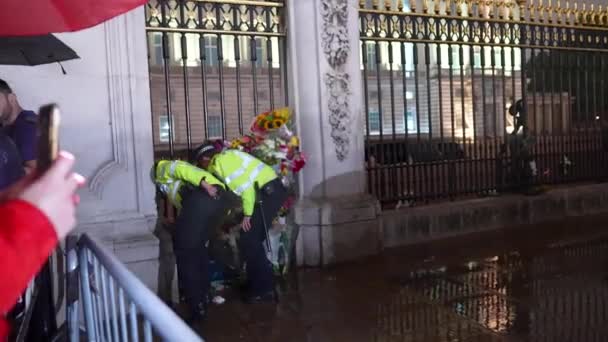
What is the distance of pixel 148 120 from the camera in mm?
5465

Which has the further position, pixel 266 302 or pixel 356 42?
pixel 356 42

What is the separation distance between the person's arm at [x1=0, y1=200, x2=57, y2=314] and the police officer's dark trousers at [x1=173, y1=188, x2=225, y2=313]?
3.76 m

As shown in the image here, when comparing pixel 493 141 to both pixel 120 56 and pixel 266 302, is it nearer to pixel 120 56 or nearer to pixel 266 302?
pixel 266 302

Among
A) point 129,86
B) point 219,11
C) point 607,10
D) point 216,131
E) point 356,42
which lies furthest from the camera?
point 216,131

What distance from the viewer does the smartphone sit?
46.4 inches

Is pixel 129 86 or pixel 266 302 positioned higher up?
pixel 129 86

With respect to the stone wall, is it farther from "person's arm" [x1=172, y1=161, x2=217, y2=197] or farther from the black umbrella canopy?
the black umbrella canopy

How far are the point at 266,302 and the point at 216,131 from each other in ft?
28.8

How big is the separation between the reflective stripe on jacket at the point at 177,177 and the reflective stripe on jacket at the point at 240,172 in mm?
119

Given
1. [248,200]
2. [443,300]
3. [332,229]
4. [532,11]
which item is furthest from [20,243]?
[532,11]

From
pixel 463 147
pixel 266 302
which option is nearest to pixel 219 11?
pixel 266 302

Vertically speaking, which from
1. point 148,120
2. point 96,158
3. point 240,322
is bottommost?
point 240,322

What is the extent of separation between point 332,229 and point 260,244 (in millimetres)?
1458

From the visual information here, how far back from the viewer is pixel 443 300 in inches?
211
